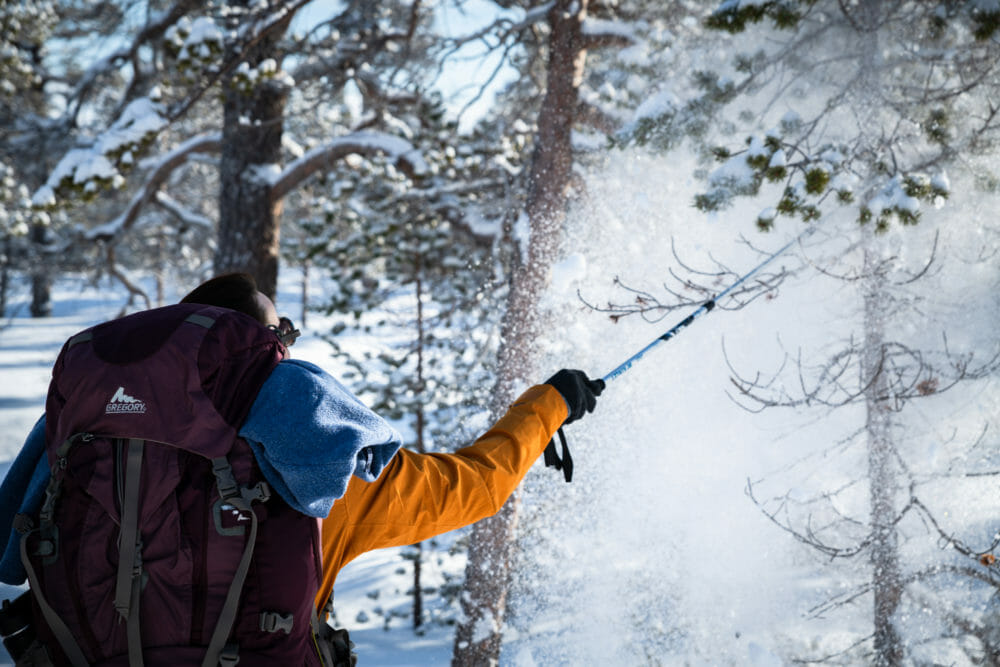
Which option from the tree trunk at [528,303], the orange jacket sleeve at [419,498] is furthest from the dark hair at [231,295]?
the tree trunk at [528,303]

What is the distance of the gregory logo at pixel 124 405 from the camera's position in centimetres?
139

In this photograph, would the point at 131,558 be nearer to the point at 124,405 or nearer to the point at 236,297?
the point at 124,405

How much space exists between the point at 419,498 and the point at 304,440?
1.64 ft

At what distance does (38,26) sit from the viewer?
9.48 m

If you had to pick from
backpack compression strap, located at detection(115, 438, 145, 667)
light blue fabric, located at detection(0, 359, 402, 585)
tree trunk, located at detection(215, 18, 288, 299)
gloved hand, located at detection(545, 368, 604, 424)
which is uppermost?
tree trunk, located at detection(215, 18, 288, 299)

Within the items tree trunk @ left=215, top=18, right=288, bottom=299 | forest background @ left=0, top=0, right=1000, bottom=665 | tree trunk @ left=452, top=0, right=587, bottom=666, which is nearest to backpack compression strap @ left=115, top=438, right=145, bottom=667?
forest background @ left=0, top=0, right=1000, bottom=665

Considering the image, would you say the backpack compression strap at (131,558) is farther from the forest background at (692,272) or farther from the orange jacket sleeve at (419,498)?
the forest background at (692,272)

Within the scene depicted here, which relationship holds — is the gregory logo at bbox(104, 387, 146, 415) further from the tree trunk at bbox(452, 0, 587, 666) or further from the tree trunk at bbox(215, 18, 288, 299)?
the tree trunk at bbox(215, 18, 288, 299)

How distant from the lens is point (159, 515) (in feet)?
4.62

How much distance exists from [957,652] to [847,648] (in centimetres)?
64

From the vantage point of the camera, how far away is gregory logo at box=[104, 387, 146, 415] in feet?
4.56

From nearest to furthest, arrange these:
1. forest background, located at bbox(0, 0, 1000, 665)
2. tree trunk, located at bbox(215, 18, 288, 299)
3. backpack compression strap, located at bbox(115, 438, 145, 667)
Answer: backpack compression strap, located at bbox(115, 438, 145, 667), forest background, located at bbox(0, 0, 1000, 665), tree trunk, located at bbox(215, 18, 288, 299)

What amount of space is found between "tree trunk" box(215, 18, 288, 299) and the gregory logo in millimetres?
5456

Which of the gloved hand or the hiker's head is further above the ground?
the hiker's head
